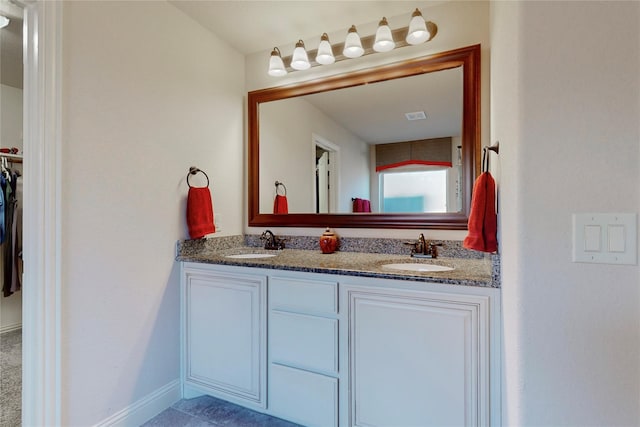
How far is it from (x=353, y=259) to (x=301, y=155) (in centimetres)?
91

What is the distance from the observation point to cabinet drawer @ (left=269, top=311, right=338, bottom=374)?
150cm

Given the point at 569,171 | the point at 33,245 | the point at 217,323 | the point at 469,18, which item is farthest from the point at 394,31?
the point at 33,245

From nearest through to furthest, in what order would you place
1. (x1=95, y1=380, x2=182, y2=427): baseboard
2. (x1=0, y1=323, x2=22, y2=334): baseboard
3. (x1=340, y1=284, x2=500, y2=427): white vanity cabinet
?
(x1=340, y1=284, x2=500, y2=427): white vanity cabinet
(x1=95, y1=380, x2=182, y2=427): baseboard
(x1=0, y1=323, x2=22, y2=334): baseboard

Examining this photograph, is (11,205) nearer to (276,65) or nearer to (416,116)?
(276,65)

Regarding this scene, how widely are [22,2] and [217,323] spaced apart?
5.65 ft

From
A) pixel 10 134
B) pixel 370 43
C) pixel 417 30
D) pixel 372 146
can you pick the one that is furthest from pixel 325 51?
pixel 10 134

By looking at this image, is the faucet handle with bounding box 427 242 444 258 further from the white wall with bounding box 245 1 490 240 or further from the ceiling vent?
the ceiling vent

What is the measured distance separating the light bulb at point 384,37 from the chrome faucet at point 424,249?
116 centimetres

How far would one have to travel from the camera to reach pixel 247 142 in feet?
8.17

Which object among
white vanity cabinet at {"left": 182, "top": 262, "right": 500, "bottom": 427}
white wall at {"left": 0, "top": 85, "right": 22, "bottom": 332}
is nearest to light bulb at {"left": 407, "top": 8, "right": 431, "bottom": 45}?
white vanity cabinet at {"left": 182, "top": 262, "right": 500, "bottom": 427}

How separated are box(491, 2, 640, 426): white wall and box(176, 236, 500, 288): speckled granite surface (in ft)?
1.67

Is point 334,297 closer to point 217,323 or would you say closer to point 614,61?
point 217,323

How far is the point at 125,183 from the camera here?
1.64 metres

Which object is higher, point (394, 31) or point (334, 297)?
point (394, 31)
